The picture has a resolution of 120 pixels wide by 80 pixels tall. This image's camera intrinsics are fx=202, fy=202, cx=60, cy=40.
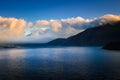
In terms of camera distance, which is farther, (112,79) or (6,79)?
(6,79)

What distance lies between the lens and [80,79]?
2183 inches

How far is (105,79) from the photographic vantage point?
5469 centimetres

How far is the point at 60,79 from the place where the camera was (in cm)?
5609

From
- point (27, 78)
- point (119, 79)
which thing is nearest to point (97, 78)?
point (119, 79)

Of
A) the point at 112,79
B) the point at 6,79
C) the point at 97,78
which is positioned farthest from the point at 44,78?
the point at 112,79

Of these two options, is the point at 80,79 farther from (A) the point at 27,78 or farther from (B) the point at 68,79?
(A) the point at 27,78

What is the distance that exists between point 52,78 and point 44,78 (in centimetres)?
231

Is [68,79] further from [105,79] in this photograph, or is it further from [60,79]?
[105,79]

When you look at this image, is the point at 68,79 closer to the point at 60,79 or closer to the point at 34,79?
the point at 60,79

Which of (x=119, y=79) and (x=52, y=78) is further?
(x=52, y=78)

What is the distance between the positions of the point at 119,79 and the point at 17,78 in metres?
28.8

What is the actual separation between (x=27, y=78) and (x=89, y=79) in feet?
58.5

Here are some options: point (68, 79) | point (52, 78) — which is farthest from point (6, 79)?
point (68, 79)

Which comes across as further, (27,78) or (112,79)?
(27,78)
